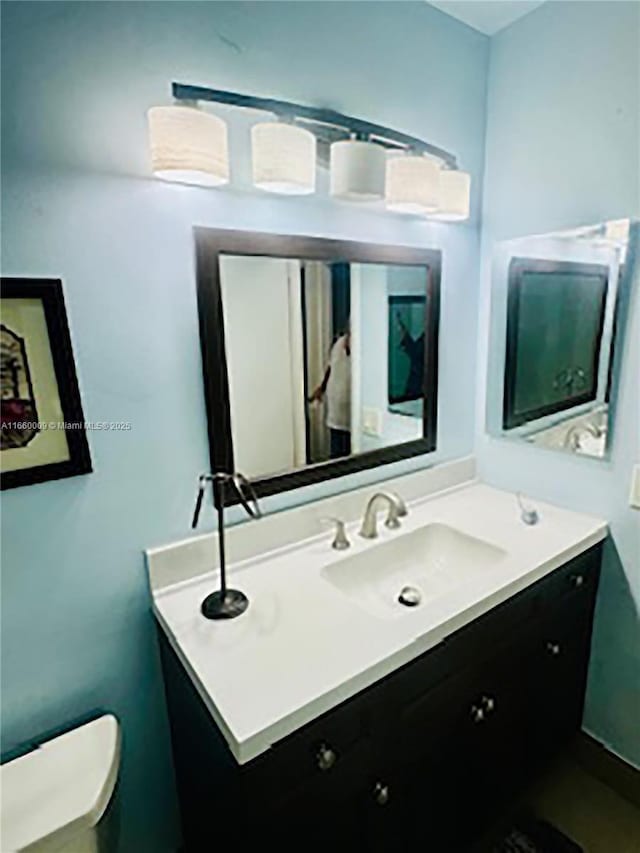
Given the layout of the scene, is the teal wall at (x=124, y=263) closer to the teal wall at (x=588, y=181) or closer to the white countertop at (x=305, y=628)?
the white countertop at (x=305, y=628)

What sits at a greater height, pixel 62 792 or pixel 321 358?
pixel 321 358

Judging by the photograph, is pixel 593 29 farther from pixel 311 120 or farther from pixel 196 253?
pixel 196 253

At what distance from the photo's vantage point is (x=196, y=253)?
1.16 m

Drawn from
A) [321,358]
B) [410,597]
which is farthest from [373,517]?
[321,358]

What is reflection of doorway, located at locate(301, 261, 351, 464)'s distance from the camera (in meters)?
1.40

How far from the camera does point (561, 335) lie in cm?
163

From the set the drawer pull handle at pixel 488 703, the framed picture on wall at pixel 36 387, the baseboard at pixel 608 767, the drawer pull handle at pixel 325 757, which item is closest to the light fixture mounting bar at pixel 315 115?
the framed picture on wall at pixel 36 387

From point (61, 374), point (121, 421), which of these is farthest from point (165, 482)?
point (61, 374)

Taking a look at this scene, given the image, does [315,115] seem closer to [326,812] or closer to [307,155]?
[307,155]

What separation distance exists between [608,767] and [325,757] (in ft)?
4.10

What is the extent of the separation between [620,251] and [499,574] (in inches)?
37.5

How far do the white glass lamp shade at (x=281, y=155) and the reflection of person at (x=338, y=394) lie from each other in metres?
0.46

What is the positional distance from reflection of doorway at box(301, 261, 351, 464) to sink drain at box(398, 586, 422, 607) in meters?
0.44

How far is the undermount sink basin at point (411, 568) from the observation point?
1.37 m
